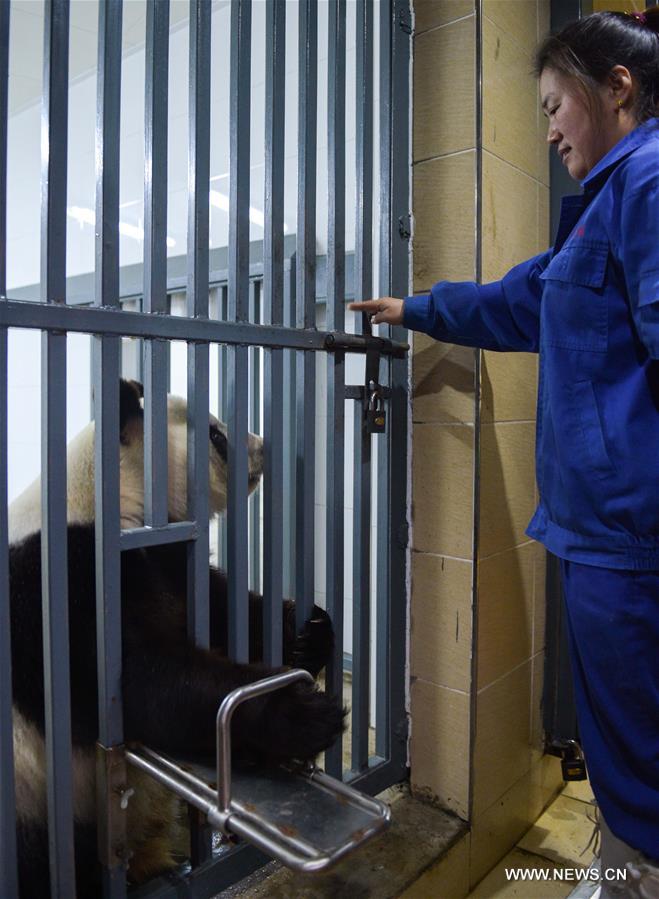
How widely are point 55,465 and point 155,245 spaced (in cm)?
41

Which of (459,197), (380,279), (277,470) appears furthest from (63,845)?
(459,197)

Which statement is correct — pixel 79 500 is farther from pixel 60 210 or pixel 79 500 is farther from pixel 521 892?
pixel 521 892

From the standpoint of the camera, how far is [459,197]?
1670 millimetres

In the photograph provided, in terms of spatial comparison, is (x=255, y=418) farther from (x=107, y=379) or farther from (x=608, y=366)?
(x=608, y=366)

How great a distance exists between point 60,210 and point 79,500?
518 mm

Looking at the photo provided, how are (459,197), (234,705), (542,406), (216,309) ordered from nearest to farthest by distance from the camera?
(234,705) < (542,406) < (459,197) < (216,309)

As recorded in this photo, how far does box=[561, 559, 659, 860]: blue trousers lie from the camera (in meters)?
1.19

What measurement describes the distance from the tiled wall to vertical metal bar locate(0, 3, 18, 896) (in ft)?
3.27

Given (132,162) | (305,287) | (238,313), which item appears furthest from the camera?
(132,162)

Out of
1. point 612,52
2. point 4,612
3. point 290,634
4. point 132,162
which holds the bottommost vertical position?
point 290,634

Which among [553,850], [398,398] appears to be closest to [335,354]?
[398,398]

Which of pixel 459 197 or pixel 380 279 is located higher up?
pixel 459 197

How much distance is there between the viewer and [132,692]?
1.18 m

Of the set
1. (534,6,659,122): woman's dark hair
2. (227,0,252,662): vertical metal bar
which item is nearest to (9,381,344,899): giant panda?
(227,0,252,662): vertical metal bar
